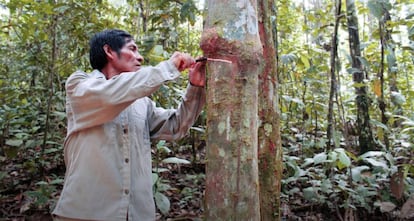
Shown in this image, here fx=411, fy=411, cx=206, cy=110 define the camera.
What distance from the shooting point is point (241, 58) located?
161 cm

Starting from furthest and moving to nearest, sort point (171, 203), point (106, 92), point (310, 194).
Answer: point (171, 203) → point (310, 194) → point (106, 92)

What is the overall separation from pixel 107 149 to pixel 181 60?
571 millimetres

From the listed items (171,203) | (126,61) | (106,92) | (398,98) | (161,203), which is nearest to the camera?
(106,92)

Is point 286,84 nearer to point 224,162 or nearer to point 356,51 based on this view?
point 356,51

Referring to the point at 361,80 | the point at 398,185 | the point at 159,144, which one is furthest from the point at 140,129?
the point at 361,80

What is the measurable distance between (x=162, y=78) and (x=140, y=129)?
1.66ft

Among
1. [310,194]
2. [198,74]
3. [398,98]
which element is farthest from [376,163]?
[198,74]

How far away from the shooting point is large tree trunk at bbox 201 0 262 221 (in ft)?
5.01

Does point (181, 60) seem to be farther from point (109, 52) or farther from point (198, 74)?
point (109, 52)

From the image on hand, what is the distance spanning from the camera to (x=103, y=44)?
2168 mm

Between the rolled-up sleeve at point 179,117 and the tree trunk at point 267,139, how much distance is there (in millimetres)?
395

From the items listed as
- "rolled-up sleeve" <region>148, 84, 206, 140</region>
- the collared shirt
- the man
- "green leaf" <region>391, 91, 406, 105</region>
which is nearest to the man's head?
the man

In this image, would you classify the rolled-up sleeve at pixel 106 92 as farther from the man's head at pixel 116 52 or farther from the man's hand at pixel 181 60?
the man's head at pixel 116 52

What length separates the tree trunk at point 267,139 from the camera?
2.30 metres
